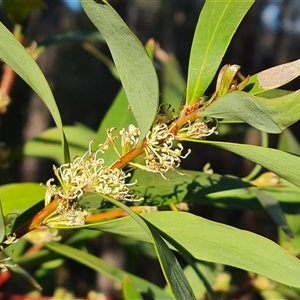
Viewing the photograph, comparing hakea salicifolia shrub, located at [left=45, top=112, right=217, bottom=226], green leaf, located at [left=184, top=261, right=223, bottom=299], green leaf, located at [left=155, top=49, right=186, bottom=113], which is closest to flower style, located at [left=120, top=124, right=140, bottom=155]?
hakea salicifolia shrub, located at [left=45, top=112, right=217, bottom=226]

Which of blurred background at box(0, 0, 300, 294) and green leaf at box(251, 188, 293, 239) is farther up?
blurred background at box(0, 0, 300, 294)

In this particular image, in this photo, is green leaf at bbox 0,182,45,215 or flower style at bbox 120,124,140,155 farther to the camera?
green leaf at bbox 0,182,45,215

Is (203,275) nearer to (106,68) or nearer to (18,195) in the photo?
(18,195)

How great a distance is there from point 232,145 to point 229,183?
0.16 metres

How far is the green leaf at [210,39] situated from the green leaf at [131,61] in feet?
0.13

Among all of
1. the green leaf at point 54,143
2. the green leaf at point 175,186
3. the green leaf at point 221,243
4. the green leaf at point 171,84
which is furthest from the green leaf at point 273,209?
the green leaf at point 171,84

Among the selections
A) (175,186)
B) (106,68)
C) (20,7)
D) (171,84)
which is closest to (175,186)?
(175,186)

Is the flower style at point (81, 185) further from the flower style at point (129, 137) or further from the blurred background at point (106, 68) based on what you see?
the blurred background at point (106, 68)

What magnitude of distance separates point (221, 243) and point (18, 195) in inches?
12.1

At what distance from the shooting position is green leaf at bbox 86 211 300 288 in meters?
0.44

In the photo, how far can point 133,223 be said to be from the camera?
0.48m

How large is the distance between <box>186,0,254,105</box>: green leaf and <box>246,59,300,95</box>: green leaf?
36mm

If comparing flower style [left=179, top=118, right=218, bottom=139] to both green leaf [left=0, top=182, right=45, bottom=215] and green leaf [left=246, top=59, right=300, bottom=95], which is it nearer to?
green leaf [left=246, top=59, right=300, bottom=95]

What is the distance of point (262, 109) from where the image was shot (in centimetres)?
38
